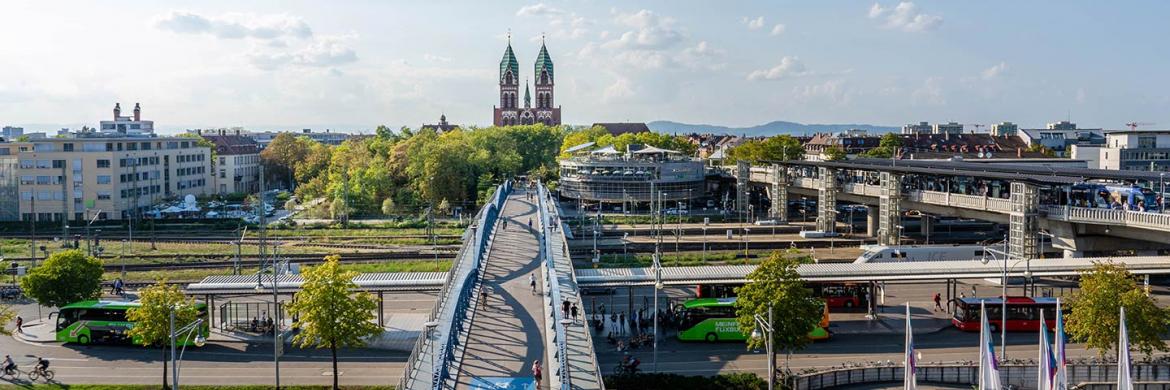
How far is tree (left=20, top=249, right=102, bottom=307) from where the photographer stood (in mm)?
39281

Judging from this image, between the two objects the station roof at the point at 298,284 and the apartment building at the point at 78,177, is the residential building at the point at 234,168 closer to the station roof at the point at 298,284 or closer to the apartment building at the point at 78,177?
the apartment building at the point at 78,177

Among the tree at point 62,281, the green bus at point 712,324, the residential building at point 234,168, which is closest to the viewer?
the green bus at point 712,324

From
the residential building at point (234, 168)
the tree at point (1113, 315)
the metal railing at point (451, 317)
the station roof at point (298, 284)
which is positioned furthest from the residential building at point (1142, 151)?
the residential building at point (234, 168)

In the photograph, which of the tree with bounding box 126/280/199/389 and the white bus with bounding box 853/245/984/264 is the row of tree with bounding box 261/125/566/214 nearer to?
the white bus with bounding box 853/245/984/264

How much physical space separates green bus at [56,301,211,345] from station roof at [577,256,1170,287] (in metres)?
17.2

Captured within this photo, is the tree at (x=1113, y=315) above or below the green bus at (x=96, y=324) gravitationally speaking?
above

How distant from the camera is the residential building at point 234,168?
420 feet

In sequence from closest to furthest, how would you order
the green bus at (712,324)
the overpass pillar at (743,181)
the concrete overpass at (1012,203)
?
1. the green bus at (712,324)
2. the concrete overpass at (1012,203)
3. the overpass pillar at (743,181)

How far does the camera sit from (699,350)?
121 ft

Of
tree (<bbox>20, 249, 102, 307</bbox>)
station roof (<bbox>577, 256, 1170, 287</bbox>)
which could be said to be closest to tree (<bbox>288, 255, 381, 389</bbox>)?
station roof (<bbox>577, 256, 1170, 287</bbox>)

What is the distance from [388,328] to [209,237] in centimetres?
4432

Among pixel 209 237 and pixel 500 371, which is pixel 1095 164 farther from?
pixel 500 371

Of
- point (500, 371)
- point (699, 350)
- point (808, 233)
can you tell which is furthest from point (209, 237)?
point (500, 371)

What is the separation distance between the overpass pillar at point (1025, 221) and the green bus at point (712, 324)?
19.9 m
